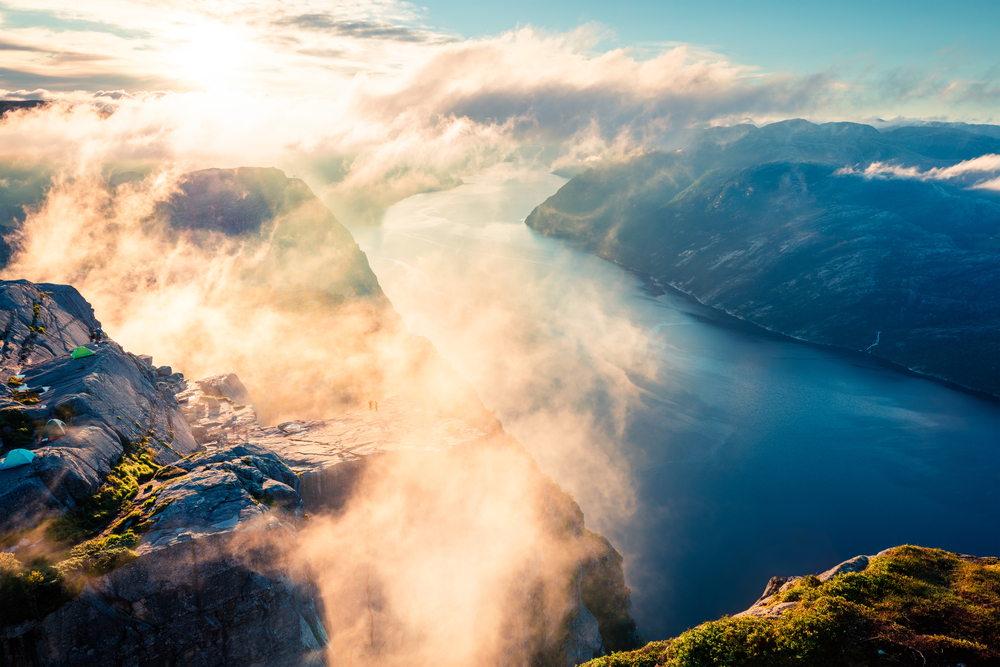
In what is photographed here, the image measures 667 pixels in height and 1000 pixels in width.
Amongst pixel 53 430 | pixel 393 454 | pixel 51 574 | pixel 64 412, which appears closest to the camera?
pixel 51 574

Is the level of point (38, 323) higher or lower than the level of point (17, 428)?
higher

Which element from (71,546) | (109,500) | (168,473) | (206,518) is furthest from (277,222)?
(71,546)

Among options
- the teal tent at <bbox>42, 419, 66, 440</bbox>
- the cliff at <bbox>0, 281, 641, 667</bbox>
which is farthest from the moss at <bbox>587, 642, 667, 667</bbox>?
the teal tent at <bbox>42, 419, 66, 440</bbox>

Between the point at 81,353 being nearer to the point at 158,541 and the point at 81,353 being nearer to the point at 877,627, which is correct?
the point at 158,541

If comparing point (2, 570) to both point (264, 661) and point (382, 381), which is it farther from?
point (382, 381)

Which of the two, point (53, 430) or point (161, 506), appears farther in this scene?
point (53, 430)

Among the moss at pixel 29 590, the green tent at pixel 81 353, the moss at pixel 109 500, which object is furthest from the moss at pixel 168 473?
the green tent at pixel 81 353

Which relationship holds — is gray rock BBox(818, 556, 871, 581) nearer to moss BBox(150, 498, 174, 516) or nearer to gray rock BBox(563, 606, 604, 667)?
gray rock BBox(563, 606, 604, 667)
